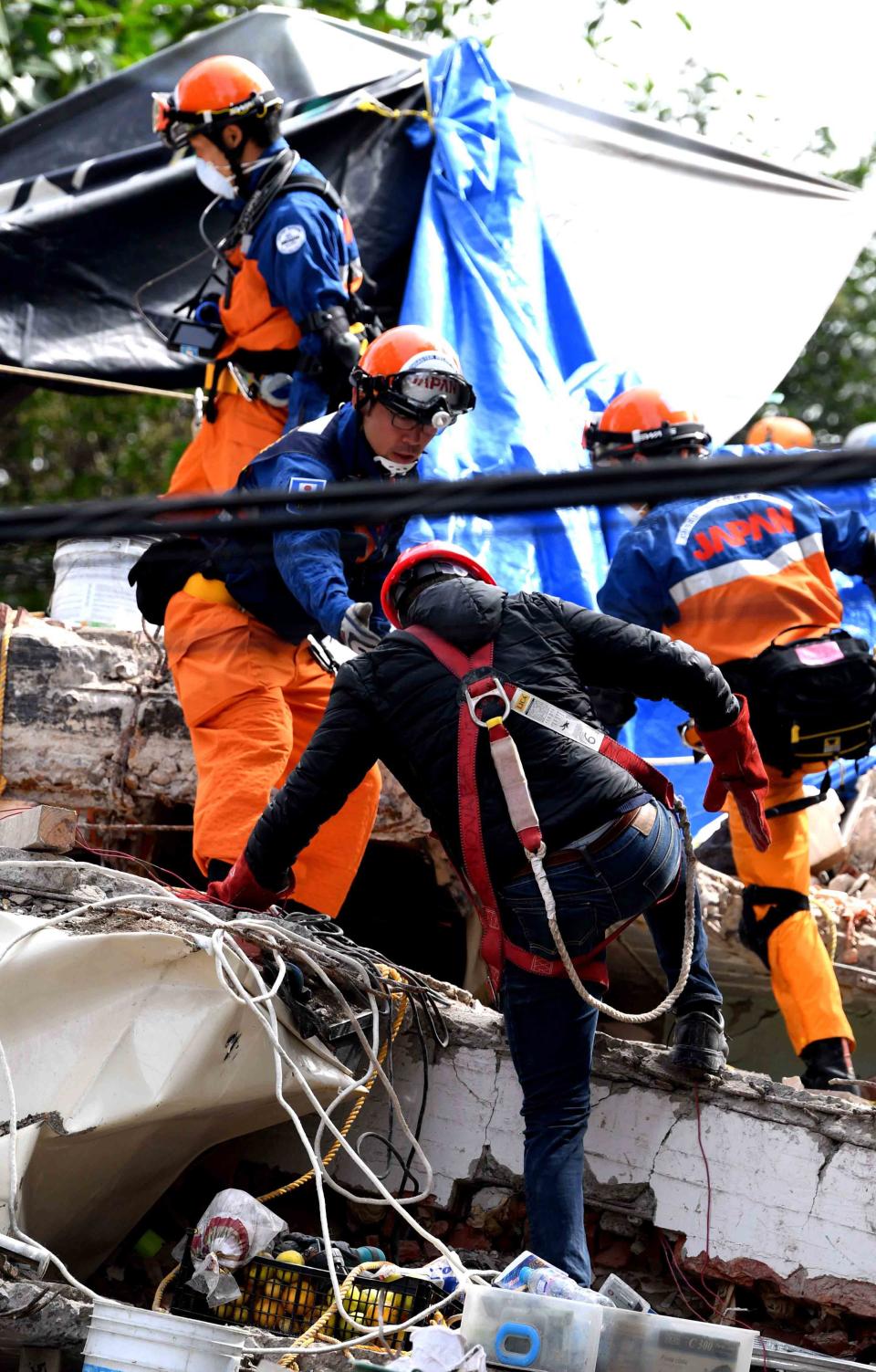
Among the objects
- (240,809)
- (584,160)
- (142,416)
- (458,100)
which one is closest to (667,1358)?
(240,809)

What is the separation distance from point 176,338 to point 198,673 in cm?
143

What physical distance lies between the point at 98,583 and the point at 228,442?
129 cm

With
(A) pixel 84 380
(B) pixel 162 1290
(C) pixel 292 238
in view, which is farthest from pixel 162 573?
(A) pixel 84 380

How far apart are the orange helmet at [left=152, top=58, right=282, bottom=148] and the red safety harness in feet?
9.05

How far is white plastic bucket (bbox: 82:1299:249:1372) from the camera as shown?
3066 mm

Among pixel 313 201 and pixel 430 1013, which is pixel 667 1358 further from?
pixel 313 201

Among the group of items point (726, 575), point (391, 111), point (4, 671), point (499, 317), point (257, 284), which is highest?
point (391, 111)

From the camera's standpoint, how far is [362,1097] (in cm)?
400

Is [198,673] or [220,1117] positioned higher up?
[198,673]

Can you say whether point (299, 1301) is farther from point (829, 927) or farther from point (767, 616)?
point (829, 927)

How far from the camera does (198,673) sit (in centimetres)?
498

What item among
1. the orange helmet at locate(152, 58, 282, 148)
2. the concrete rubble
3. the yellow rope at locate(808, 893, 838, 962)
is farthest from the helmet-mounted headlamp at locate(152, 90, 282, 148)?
the yellow rope at locate(808, 893, 838, 962)

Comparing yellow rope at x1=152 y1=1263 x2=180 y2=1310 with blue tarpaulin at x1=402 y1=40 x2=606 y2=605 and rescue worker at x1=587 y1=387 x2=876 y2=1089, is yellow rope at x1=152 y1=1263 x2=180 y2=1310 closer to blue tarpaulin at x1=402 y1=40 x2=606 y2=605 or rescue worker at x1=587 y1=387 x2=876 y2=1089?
rescue worker at x1=587 y1=387 x2=876 y2=1089

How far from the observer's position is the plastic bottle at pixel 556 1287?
10.4ft
